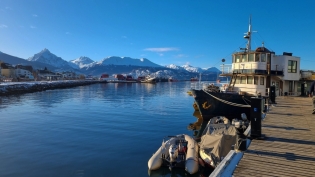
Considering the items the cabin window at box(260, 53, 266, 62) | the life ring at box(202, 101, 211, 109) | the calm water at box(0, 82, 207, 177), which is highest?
the cabin window at box(260, 53, 266, 62)

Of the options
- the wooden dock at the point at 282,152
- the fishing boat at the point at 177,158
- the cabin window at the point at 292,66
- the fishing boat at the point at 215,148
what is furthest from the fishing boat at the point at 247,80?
the fishing boat at the point at 177,158

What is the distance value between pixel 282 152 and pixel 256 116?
6.10 ft

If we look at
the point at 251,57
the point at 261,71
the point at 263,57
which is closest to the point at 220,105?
the point at 261,71

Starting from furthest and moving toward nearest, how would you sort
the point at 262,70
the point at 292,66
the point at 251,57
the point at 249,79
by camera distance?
1. the point at 292,66
2. the point at 249,79
3. the point at 251,57
4. the point at 262,70

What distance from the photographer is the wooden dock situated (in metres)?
6.01

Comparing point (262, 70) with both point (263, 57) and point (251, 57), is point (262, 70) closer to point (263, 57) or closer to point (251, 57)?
point (263, 57)

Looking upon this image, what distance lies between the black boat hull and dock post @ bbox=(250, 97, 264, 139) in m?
12.9

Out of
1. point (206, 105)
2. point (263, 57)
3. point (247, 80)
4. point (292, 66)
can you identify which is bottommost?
point (206, 105)

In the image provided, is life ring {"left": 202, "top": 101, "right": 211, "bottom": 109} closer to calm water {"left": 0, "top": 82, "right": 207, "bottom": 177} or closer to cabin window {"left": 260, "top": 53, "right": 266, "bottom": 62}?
calm water {"left": 0, "top": 82, "right": 207, "bottom": 177}

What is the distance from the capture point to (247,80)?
25.0m

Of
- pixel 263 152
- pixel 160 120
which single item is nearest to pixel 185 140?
pixel 263 152

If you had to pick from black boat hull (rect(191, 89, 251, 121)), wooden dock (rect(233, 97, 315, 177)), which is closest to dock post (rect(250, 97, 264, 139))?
wooden dock (rect(233, 97, 315, 177))

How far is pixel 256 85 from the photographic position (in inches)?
958

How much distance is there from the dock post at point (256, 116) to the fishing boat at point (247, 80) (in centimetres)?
1262
